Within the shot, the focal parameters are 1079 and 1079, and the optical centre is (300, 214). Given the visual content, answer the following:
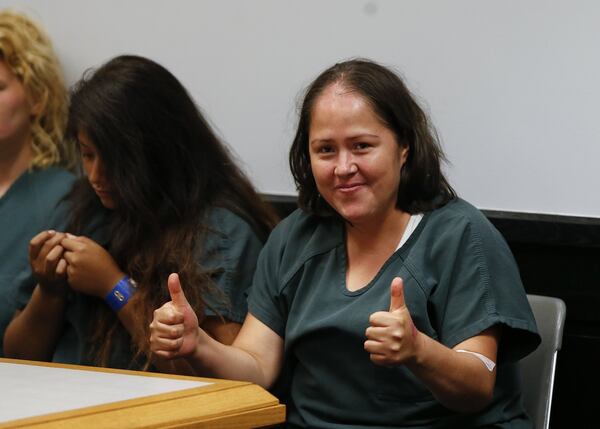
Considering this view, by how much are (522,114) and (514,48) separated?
0.48 feet

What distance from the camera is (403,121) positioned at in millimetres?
2059

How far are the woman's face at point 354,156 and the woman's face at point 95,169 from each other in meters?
0.60

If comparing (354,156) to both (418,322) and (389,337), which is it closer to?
(418,322)

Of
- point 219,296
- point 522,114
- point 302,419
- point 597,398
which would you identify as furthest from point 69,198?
point 597,398

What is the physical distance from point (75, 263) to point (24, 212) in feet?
1.78

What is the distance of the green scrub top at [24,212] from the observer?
2811 mm

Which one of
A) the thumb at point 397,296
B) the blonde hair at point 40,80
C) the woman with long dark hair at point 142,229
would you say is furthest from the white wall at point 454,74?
the thumb at point 397,296

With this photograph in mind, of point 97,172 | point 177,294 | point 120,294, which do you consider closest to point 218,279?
point 120,294

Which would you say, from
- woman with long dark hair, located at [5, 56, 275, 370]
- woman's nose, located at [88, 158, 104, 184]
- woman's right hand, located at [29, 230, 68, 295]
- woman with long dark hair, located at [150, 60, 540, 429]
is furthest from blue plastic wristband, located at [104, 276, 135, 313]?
woman with long dark hair, located at [150, 60, 540, 429]

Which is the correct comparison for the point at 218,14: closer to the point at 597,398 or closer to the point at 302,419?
the point at 302,419

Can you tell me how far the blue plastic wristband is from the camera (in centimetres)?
238

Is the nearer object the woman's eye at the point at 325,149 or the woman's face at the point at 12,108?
the woman's eye at the point at 325,149

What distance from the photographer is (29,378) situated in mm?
1812

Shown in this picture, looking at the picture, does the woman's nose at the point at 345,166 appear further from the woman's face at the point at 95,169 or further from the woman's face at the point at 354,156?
the woman's face at the point at 95,169
